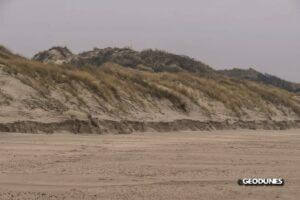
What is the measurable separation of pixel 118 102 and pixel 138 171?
14.8 m

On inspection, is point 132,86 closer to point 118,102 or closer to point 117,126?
point 118,102

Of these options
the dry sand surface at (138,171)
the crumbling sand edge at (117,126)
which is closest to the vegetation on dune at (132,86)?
the crumbling sand edge at (117,126)

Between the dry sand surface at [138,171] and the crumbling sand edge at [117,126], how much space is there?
147 inches

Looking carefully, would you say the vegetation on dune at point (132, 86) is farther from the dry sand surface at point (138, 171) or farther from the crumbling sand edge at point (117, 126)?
the dry sand surface at point (138, 171)

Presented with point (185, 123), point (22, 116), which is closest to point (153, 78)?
point (185, 123)

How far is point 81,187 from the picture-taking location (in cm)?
742

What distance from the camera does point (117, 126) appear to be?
2047cm

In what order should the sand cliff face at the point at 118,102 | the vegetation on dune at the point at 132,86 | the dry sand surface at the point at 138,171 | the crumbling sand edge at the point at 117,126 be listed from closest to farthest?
the dry sand surface at the point at 138,171 → the crumbling sand edge at the point at 117,126 → the sand cliff face at the point at 118,102 → the vegetation on dune at the point at 132,86

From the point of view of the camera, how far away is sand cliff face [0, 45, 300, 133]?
732 inches

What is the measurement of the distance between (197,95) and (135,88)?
14.4 ft

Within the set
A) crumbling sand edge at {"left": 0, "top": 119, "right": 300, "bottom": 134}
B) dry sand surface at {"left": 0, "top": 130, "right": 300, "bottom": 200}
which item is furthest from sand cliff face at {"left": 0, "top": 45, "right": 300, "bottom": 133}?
dry sand surface at {"left": 0, "top": 130, "right": 300, "bottom": 200}

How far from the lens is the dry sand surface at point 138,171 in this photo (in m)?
7.14

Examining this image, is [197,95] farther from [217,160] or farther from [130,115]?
[217,160]

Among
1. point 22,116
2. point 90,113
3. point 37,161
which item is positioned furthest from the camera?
point 90,113
